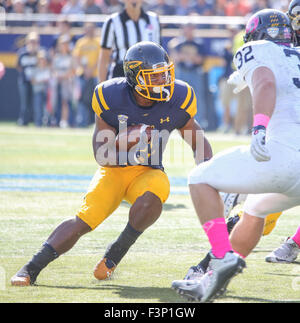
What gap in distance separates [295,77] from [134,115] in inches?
46.1

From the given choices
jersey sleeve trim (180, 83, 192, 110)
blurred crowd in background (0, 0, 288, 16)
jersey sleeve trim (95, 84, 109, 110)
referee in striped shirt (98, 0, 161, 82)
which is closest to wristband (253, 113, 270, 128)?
jersey sleeve trim (180, 83, 192, 110)

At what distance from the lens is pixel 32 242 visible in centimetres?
511

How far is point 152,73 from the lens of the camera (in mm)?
4352

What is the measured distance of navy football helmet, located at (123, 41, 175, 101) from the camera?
436cm

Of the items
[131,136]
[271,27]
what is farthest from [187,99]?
[271,27]

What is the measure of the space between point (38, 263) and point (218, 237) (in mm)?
1102

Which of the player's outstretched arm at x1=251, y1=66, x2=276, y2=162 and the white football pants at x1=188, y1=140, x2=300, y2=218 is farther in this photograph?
the white football pants at x1=188, y1=140, x2=300, y2=218

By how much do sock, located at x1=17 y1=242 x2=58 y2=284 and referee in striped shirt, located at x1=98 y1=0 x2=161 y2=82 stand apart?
3239 mm

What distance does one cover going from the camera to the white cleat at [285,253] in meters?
4.75

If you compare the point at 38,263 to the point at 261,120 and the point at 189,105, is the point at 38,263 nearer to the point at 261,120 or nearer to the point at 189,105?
the point at 189,105

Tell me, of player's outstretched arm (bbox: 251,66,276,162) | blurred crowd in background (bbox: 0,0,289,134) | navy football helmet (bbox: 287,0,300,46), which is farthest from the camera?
blurred crowd in background (bbox: 0,0,289,134)

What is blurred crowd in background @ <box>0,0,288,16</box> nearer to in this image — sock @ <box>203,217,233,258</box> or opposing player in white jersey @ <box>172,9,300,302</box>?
opposing player in white jersey @ <box>172,9,300,302</box>
